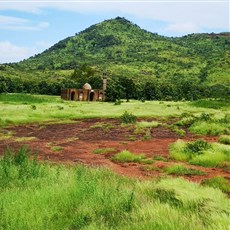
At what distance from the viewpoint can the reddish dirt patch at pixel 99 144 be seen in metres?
14.5

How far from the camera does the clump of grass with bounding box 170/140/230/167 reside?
15.4m

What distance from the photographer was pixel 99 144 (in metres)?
21.5

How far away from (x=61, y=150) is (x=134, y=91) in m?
68.8

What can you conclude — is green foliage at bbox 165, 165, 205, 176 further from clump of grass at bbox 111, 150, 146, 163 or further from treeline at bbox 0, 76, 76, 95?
treeline at bbox 0, 76, 76, 95

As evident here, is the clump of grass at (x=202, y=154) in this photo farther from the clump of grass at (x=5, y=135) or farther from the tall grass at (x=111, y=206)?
the clump of grass at (x=5, y=135)

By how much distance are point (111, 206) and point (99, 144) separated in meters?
14.4

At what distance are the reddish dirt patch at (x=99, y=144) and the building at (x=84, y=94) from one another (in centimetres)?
4571

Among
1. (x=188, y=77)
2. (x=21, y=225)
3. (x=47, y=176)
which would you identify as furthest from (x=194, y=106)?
(x=188, y=77)

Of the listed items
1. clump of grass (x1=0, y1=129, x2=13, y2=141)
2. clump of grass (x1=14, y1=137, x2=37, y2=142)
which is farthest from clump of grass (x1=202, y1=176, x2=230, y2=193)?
clump of grass (x1=0, y1=129, x2=13, y2=141)

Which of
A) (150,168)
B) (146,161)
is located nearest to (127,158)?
(146,161)

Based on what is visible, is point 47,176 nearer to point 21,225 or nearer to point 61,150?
point 21,225

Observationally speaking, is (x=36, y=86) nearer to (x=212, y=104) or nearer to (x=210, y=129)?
(x=212, y=104)

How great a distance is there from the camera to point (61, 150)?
1923cm

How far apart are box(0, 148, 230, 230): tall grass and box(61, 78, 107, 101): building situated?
69601mm
